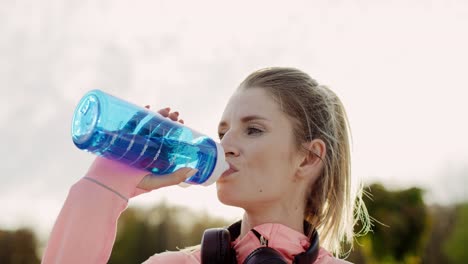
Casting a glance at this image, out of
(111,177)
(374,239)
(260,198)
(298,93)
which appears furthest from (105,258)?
(374,239)

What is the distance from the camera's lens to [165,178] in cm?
285

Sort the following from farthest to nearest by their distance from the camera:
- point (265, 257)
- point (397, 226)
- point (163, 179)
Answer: point (397, 226) < point (265, 257) < point (163, 179)

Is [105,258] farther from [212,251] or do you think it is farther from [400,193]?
[400,193]

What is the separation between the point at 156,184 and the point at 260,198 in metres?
0.63

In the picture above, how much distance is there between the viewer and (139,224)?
46.6m

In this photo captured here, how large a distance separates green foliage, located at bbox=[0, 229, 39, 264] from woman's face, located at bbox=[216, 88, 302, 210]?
3685cm

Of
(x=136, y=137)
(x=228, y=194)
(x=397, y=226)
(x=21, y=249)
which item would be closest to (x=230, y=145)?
(x=228, y=194)

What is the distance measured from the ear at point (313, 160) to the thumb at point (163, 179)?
821 mm

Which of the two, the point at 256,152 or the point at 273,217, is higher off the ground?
the point at 256,152

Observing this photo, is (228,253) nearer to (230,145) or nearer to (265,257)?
(265,257)

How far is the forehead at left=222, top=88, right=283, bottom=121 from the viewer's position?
133 inches

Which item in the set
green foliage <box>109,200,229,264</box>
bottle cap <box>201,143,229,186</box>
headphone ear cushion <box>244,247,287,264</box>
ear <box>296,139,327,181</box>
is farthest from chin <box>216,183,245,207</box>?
green foliage <box>109,200,229,264</box>

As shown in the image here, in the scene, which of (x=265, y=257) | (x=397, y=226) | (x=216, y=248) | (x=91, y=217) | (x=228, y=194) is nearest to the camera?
(x=91, y=217)

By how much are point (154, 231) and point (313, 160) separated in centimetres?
4270
